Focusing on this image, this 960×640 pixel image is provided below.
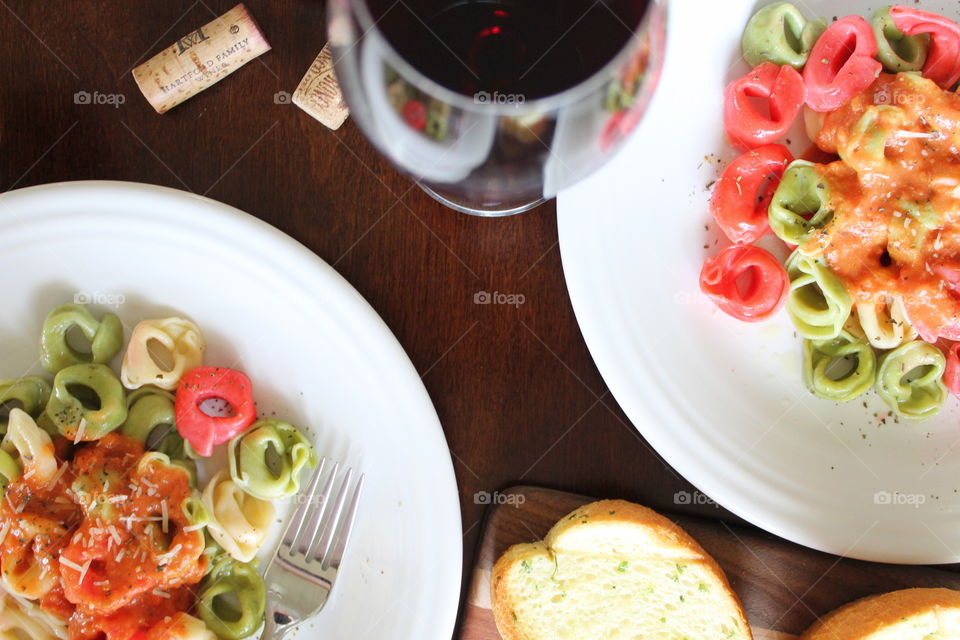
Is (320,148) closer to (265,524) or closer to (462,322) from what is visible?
(462,322)

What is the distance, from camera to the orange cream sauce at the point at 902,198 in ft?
4.79

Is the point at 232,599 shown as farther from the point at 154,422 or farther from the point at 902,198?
the point at 902,198

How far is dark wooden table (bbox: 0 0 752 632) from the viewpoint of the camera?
164cm

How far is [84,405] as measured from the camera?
5.14ft

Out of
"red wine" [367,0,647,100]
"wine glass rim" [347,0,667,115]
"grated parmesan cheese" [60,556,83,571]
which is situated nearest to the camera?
"wine glass rim" [347,0,667,115]

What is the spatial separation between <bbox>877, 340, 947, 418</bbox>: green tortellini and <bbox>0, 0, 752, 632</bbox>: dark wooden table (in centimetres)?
41

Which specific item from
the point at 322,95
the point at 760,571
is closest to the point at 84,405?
the point at 322,95

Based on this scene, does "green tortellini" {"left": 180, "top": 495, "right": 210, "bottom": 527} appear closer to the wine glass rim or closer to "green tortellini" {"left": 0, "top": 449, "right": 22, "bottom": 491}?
"green tortellini" {"left": 0, "top": 449, "right": 22, "bottom": 491}

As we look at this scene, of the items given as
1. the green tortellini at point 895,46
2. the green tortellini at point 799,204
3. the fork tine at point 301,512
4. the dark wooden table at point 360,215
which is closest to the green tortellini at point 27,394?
the dark wooden table at point 360,215

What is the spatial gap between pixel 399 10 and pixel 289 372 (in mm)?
733

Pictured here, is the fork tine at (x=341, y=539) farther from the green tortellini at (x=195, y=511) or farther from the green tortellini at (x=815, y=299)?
the green tortellini at (x=815, y=299)

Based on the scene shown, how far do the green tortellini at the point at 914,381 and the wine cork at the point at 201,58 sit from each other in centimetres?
143

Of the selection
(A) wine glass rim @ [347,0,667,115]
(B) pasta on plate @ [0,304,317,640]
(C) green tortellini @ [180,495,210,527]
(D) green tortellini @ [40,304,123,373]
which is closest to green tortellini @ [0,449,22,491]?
(B) pasta on plate @ [0,304,317,640]

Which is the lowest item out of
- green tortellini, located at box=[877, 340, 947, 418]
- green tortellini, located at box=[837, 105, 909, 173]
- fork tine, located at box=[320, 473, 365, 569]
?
fork tine, located at box=[320, 473, 365, 569]
